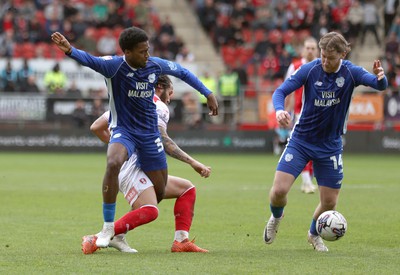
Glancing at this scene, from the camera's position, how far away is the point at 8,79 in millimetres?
30281

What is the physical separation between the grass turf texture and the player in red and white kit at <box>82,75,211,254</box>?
0.19 meters

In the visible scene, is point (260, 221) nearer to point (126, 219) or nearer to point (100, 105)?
point (126, 219)

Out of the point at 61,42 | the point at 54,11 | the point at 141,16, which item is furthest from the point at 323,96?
the point at 141,16

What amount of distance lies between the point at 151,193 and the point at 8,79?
21.2 meters

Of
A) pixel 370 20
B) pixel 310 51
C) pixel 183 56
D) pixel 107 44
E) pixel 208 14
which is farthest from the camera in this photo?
pixel 208 14

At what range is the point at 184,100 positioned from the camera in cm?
3039

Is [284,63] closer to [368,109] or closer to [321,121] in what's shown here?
[368,109]

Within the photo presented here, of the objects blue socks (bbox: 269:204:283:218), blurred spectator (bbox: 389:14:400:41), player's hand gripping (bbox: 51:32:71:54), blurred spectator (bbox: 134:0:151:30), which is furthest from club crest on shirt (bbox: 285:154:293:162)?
blurred spectator (bbox: 389:14:400:41)

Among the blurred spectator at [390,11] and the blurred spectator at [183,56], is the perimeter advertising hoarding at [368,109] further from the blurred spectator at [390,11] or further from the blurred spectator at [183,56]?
the blurred spectator at [390,11]

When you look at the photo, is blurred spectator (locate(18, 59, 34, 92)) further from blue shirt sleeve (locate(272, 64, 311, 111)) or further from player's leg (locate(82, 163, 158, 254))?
blue shirt sleeve (locate(272, 64, 311, 111))

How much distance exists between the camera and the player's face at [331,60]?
388 inches

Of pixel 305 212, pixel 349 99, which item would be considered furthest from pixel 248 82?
pixel 349 99

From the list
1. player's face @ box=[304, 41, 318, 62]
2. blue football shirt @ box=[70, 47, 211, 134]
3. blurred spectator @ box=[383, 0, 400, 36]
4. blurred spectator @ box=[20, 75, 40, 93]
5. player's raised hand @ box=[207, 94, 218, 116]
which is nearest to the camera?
blue football shirt @ box=[70, 47, 211, 134]

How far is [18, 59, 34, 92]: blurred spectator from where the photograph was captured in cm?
Answer: 3031
